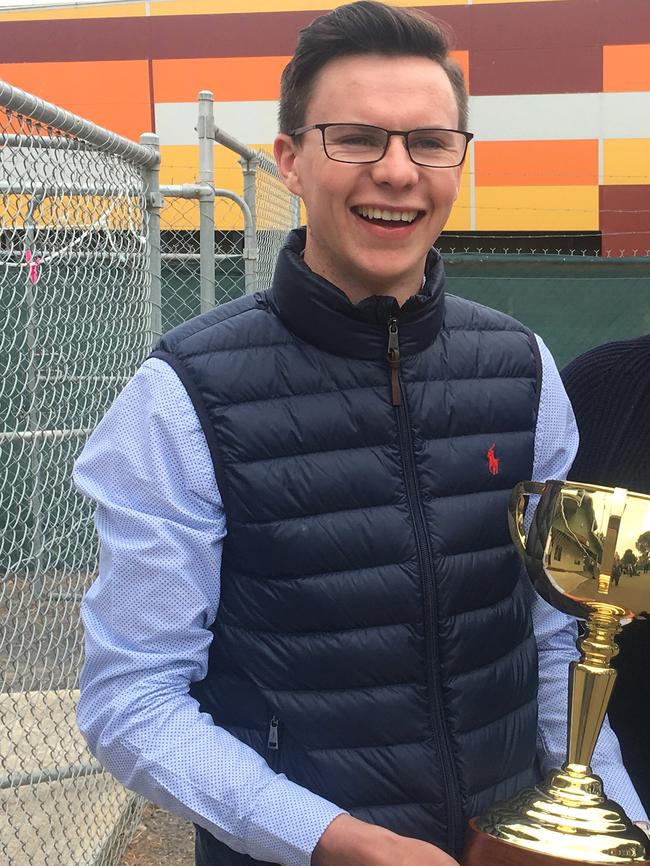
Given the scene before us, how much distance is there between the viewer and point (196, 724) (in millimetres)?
1478

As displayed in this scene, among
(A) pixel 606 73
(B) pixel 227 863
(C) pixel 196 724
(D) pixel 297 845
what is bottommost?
(B) pixel 227 863

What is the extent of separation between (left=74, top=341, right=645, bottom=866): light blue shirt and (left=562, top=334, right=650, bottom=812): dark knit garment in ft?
2.22

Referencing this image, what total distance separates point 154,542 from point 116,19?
7298 mm

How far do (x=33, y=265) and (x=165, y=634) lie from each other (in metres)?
2.73

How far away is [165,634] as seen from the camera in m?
Answer: 1.49

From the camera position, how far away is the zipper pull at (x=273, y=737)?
60.9 inches

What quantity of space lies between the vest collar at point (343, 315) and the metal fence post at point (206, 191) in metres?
2.75

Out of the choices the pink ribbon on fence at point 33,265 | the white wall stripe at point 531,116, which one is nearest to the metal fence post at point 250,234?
the pink ribbon on fence at point 33,265

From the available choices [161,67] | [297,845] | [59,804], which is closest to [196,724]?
[297,845]

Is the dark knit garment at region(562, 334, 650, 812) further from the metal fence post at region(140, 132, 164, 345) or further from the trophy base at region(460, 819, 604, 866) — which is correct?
the metal fence post at region(140, 132, 164, 345)

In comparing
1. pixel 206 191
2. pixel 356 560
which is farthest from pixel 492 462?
pixel 206 191

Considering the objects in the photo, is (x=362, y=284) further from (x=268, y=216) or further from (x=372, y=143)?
(x=268, y=216)

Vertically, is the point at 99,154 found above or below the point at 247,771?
above

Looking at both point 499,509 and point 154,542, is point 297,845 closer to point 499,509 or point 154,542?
point 154,542
